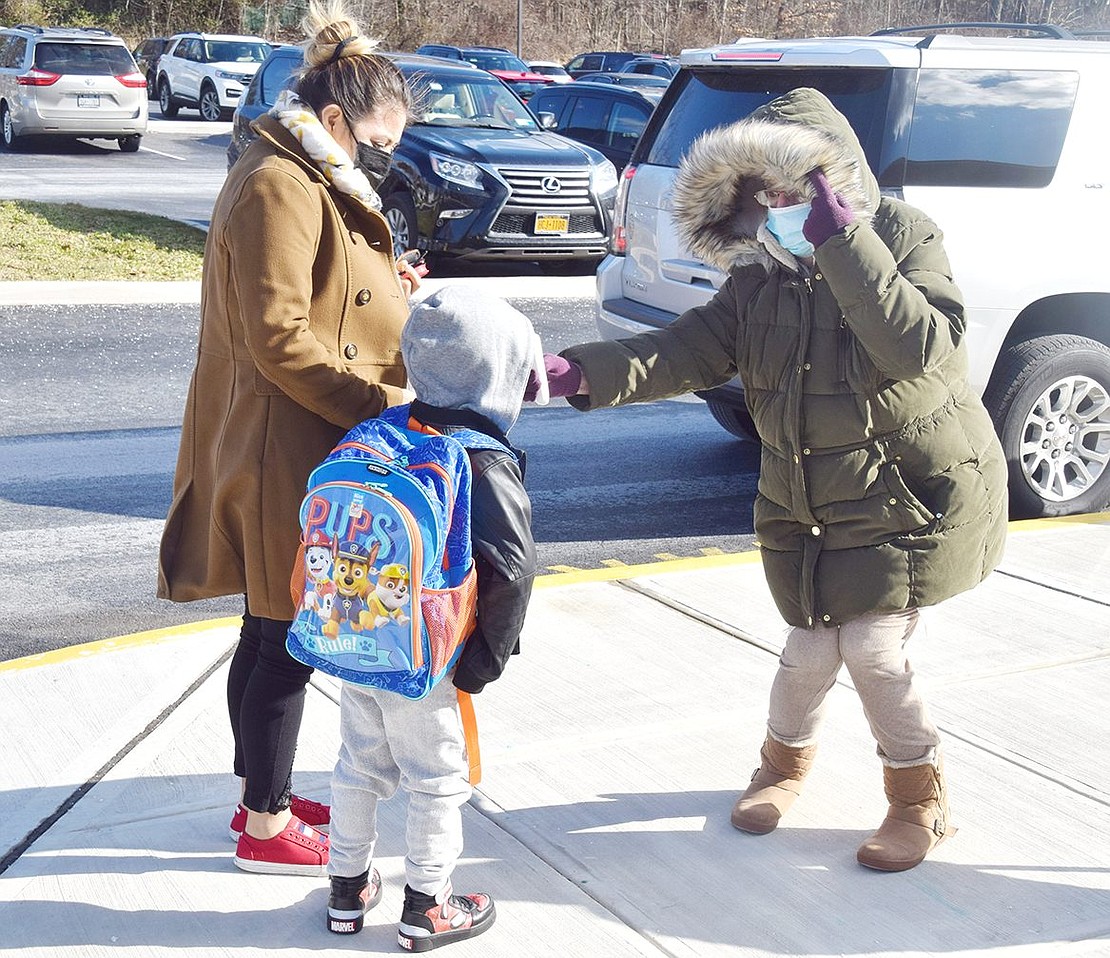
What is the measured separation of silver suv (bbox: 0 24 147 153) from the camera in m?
22.5

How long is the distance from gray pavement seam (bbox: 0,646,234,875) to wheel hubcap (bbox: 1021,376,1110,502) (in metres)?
3.74

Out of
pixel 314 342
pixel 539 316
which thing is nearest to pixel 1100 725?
pixel 314 342

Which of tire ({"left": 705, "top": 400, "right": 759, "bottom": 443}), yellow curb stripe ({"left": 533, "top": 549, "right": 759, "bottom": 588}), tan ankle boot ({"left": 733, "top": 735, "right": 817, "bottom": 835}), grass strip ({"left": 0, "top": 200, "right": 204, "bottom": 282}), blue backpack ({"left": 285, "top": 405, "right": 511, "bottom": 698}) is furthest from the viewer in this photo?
grass strip ({"left": 0, "top": 200, "right": 204, "bottom": 282})

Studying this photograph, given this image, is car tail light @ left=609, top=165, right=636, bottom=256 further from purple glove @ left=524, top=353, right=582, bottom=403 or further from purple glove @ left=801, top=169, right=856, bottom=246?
purple glove @ left=801, top=169, right=856, bottom=246

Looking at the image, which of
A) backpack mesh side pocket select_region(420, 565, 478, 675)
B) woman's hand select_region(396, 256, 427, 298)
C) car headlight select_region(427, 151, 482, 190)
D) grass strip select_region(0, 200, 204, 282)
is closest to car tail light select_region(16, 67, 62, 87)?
grass strip select_region(0, 200, 204, 282)

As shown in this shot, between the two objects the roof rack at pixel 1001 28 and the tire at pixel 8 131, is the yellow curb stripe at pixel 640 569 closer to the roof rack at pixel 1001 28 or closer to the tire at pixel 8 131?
the roof rack at pixel 1001 28

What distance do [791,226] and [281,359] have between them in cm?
111

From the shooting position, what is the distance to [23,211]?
1478 centimetres

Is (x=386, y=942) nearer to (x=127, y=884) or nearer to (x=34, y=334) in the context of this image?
(x=127, y=884)

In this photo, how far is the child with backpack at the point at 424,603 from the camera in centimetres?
261

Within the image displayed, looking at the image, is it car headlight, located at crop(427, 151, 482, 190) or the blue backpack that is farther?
car headlight, located at crop(427, 151, 482, 190)

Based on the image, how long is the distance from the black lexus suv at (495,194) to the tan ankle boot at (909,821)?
30.7ft

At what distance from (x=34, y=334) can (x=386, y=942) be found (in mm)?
7734

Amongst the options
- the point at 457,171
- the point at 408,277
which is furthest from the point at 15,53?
the point at 408,277
